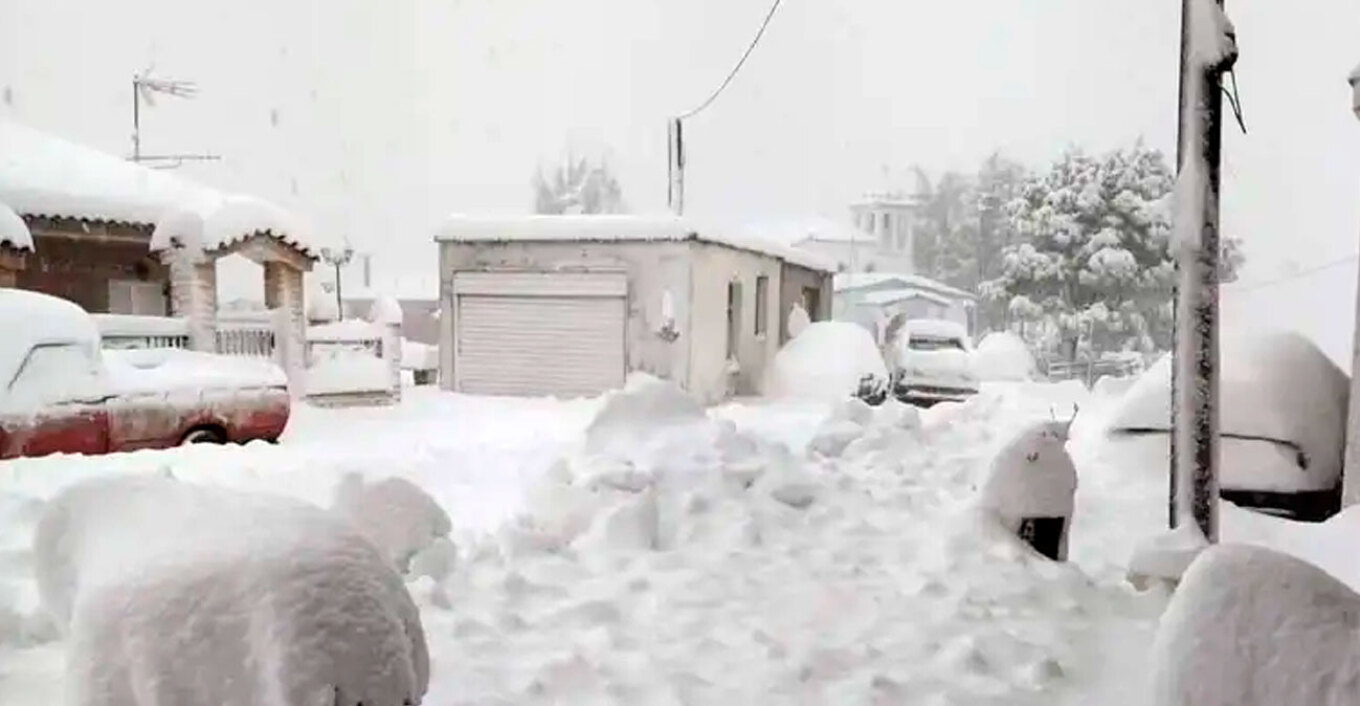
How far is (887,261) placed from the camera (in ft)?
9.09

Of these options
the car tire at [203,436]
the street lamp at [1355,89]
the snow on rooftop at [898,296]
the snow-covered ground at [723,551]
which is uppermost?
the street lamp at [1355,89]

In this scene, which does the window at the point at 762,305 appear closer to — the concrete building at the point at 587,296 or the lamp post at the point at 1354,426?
the concrete building at the point at 587,296

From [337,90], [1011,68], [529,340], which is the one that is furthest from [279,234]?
[1011,68]

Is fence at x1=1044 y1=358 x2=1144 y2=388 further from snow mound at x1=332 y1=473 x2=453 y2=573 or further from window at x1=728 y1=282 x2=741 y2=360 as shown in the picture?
snow mound at x1=332 y1=473 x2=453 y2=573

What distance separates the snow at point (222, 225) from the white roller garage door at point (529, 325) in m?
0.37

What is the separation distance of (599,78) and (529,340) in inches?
25.7

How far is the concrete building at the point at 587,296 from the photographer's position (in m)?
2.47

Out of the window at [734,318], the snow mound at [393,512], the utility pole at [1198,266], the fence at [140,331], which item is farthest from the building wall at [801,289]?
the fence at [140,331]

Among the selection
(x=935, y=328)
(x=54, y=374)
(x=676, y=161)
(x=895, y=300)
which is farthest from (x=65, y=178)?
(x=935, y=328)

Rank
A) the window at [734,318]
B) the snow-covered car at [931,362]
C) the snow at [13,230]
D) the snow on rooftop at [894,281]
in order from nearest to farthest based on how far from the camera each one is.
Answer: the snow at [13,230] → the window at [734,318] → the snow on rooftop at [894,281] → the snow-covered car at [931,362]

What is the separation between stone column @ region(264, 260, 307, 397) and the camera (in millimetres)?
2436

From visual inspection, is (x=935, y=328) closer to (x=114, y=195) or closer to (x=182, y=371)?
(x=182, y=371)

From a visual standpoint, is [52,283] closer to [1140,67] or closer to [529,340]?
[529,340]

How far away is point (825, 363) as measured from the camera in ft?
9.83
